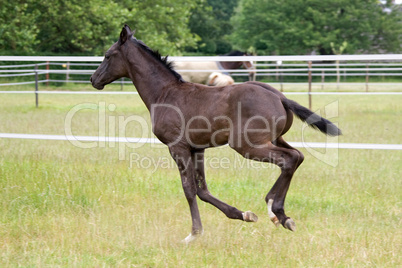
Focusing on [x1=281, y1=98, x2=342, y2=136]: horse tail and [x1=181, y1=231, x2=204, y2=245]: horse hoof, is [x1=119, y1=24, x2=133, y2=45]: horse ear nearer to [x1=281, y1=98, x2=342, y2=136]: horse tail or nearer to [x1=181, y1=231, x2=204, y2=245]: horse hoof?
[x1=281, y1=98, x2=342, y2=136]: horse tail

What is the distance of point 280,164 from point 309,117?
528 millimetres

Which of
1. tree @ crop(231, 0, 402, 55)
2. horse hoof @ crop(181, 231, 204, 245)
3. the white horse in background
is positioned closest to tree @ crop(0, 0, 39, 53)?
the white horse in background

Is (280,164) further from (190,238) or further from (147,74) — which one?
(147,74)

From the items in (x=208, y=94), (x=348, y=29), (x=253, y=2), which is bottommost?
(x=208, y=94)

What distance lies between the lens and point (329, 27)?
121 ft

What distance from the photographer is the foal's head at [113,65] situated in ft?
15.6

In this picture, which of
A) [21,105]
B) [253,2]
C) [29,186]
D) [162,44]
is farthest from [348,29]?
[29,186]

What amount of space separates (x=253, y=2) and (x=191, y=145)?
37.4 metres

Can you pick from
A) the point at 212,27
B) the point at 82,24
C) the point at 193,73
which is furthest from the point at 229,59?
the point at 212,27

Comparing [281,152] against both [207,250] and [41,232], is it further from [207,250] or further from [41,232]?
[41,232]

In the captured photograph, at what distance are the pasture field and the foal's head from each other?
128cm

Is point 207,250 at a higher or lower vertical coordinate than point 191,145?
lower

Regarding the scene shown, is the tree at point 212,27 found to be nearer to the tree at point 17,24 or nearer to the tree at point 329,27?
the tree at point 329,27

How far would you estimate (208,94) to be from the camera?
4316 millimetres
